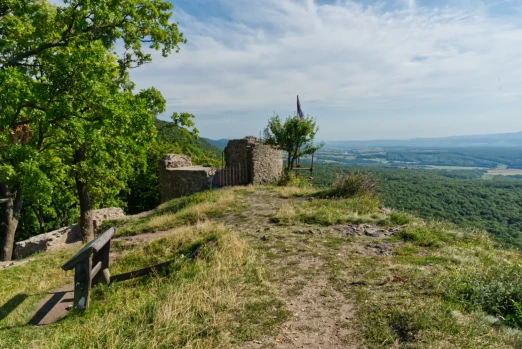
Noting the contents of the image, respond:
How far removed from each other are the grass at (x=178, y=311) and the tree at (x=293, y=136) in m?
13.8

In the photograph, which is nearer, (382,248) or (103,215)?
(382,248)

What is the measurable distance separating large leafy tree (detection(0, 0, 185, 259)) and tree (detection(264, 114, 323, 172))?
8.03 m

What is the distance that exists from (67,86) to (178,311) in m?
8.34

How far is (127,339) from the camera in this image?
400 centimetres

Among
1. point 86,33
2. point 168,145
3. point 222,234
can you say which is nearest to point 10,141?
point 86,33

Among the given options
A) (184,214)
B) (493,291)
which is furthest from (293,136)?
(493,291)

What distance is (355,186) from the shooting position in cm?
1360

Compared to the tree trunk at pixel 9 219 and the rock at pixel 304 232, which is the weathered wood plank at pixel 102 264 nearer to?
the rock at pixel 304 232

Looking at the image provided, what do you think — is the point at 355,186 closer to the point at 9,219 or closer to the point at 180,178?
the point at 180,178

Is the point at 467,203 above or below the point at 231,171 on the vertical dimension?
below

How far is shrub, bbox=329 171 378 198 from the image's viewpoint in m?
13.5

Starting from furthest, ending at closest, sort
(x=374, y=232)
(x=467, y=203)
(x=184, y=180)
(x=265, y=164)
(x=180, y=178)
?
(x=467, y=203), (x=265, y=164), (x=180, y=178), (x=184, y=180), (x=374, y=232)

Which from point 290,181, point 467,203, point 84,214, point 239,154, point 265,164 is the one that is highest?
point 239,154

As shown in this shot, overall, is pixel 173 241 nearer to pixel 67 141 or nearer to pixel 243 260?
pixel 243 260
